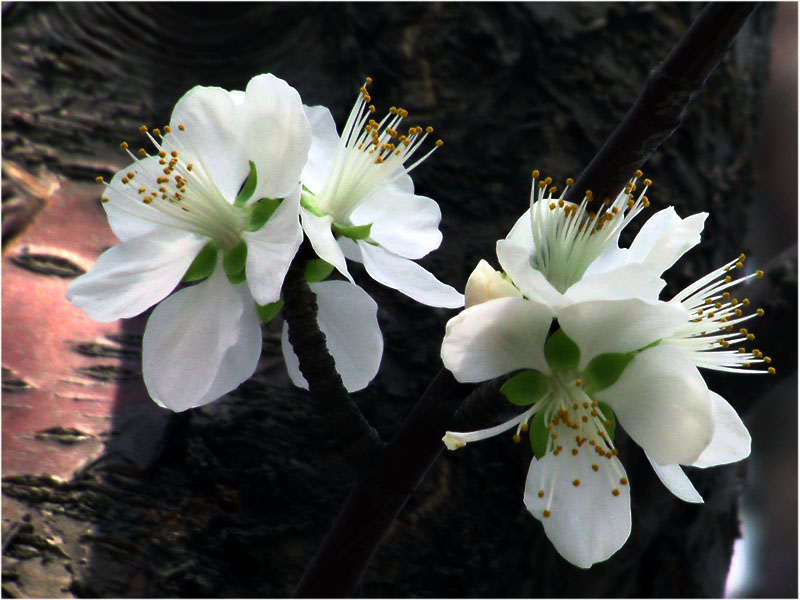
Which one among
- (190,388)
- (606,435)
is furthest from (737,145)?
(190,388)

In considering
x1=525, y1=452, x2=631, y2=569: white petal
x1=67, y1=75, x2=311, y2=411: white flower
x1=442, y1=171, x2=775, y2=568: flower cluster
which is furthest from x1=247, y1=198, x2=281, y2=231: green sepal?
x1=525, y1=452, x2=631, y2=569: white petal

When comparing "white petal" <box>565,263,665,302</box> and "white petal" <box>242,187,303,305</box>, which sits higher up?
"white petal" <box>565,263,665,302</box>

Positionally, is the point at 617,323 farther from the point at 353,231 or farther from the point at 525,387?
the point at 353,231

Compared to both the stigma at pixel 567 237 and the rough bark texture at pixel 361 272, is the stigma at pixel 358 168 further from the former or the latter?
the rough bark texture at pixel 361 272

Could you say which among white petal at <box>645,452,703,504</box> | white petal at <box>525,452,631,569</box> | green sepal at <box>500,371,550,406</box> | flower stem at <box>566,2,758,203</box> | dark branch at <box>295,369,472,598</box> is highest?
flower stem at <box>566,2,758,203</box>

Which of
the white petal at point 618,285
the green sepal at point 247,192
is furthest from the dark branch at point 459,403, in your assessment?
the green sepal at point 247,192

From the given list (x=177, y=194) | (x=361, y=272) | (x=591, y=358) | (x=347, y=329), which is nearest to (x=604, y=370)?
(x=591, y=358)

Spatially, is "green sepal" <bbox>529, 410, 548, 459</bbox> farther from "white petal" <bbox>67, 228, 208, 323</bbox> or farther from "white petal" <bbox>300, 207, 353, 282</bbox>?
"white petal" <bbox>67, 228, 208, 323</bbox>
